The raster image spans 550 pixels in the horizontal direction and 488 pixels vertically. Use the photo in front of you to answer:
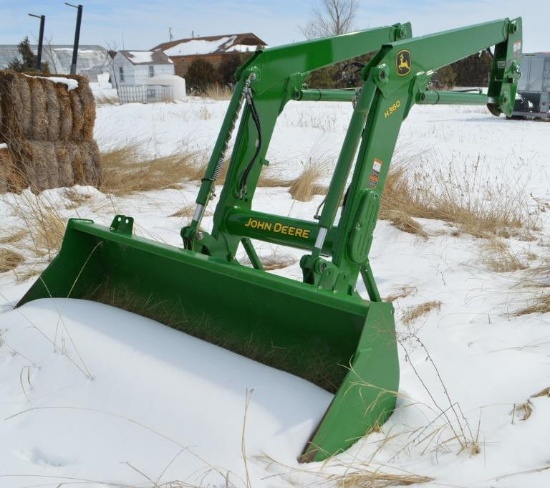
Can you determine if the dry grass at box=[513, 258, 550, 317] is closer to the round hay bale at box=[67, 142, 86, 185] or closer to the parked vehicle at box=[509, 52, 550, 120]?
the round hay bale at box=[67, 142, 86, 185]

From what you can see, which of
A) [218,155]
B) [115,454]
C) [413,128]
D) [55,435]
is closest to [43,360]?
[55,435]

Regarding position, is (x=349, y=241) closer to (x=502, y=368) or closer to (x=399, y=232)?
(x=502, y=368)

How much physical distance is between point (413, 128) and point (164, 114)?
591cm

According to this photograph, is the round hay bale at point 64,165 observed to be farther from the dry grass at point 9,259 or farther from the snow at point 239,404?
the snow at point 239,404

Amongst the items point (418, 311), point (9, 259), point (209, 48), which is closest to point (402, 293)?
point (418, 311)

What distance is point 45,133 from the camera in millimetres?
6789

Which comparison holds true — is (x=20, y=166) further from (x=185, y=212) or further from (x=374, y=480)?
(x=374, y=480)

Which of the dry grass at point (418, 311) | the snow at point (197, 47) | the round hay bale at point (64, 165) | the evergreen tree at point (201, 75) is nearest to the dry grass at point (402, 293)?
the dry grass at point (418, 311)

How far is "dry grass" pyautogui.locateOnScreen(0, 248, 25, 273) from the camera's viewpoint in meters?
4.61

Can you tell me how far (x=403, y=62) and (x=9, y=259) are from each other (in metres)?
3.18

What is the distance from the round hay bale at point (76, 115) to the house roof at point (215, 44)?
133ft

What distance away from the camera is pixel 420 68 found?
3146mm

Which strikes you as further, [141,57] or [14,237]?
[141,57]

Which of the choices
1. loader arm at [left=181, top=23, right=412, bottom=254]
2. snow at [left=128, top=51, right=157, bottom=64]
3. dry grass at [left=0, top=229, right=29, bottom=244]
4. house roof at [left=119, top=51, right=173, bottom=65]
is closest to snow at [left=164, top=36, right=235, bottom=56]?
house roof at [left=119, top=51, right=173, bottom=65]
